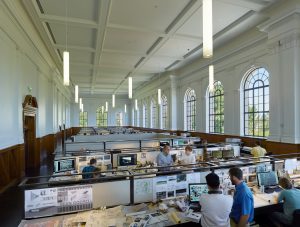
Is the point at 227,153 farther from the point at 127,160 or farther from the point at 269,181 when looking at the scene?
the point at 127,160

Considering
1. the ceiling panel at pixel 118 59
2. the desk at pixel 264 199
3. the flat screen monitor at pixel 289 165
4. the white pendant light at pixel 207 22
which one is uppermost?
the ceiling panel at pixel 118 59

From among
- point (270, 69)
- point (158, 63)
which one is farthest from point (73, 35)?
point (270, 69)

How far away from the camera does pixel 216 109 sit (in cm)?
1018

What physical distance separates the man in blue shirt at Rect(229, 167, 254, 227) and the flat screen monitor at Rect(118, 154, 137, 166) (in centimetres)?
301

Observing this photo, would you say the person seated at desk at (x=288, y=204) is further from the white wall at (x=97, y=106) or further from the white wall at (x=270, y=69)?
the white wall at (x=97, y=106)

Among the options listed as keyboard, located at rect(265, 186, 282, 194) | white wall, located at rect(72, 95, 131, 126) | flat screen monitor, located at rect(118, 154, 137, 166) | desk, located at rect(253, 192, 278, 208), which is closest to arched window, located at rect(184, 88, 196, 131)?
flat screen monitor, located at rect(118, 154, 137, 166)

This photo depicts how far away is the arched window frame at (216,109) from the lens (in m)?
9.77

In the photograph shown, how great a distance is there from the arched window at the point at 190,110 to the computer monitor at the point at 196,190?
9.21m

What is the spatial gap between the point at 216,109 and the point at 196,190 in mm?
7742

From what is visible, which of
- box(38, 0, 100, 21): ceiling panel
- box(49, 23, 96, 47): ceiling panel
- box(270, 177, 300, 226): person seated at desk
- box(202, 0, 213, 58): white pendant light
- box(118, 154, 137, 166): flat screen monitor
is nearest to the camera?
box(270, 177, 300, 226): person seated at desk

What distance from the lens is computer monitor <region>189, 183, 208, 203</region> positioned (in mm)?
2980

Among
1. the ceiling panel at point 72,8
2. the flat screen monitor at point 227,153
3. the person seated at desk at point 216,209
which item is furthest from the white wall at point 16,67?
the flat screen monitor at point 227,153

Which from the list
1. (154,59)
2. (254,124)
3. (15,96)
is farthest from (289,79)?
(15,96)

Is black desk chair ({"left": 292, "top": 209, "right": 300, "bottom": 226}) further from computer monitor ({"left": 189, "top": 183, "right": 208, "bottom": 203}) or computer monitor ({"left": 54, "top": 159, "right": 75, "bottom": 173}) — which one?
computer monitor ({"left": 54, "top": 159, "right": 75, "bottom": 173})
